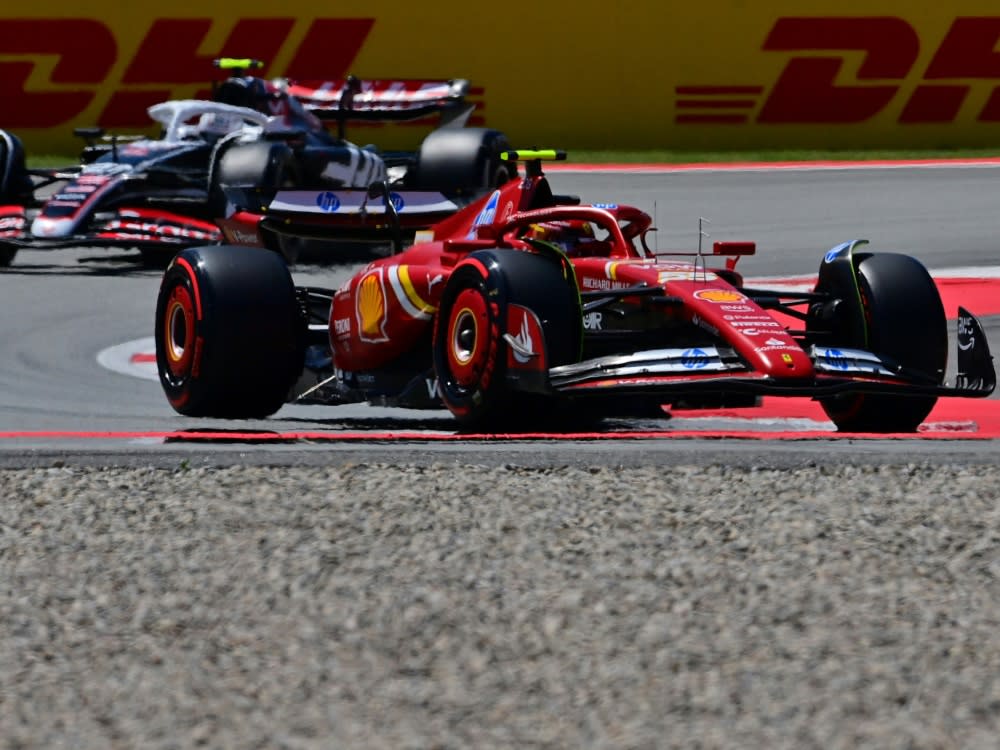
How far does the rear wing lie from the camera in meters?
15.7

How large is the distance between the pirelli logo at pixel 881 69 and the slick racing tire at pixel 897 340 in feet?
41.8

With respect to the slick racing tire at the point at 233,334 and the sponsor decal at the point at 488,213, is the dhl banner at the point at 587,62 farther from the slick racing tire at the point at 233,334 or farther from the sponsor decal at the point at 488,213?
the slick racing tire at the point at 233,334

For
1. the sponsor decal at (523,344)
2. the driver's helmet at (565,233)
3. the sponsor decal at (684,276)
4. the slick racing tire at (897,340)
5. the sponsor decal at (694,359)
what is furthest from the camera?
the driver's helmet at (565,233)

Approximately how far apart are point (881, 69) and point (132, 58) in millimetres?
8083

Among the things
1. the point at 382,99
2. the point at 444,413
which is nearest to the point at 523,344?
the point at 444,413

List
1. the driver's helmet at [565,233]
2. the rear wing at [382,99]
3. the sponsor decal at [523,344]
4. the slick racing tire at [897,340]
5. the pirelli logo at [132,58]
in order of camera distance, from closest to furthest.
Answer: the sponsor decal at [523,344]
the slick racing tire at [897,340]
the driver's helmet at [565,233]
the rear wing at [382,99]
the pirelli logo at [132,58]

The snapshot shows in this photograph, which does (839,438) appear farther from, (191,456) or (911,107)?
(911,107)

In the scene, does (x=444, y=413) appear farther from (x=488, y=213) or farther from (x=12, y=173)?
(x=12, y=173)

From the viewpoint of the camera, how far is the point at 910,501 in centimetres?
564

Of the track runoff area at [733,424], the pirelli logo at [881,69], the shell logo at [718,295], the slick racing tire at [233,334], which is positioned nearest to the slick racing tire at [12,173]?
the track runoff area at [733,424]

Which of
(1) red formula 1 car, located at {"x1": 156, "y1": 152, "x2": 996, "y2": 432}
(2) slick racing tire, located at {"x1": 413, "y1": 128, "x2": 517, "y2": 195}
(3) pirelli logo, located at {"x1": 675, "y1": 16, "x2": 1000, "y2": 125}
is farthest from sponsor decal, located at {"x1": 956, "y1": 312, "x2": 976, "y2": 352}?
(3) pirelli logo, located at {"x1": 675, "y1": 16, "x2": 1000, "y2": 125}

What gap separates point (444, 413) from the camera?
29.8ft

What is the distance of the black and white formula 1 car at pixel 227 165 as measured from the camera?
1411cm

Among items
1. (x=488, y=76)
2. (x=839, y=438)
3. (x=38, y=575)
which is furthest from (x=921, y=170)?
(x=38, y=575)
